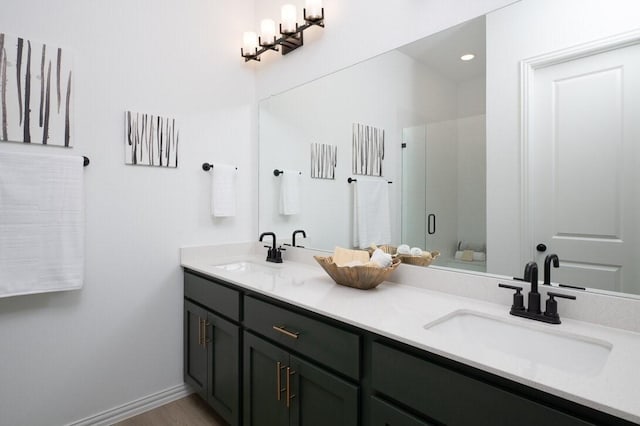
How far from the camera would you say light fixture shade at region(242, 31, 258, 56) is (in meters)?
2.34

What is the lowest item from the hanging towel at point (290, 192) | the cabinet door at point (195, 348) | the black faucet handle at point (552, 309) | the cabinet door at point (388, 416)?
the cabinet door at point (195, 348)

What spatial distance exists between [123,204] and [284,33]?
4.55 feet

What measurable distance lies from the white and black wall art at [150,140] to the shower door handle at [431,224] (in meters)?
1.53

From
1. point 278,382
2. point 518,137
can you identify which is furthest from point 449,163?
point 278,382

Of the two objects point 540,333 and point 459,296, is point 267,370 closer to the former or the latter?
point 459,296

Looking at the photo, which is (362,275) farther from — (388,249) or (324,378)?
(324,378)

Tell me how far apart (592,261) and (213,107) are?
2168 millimetres

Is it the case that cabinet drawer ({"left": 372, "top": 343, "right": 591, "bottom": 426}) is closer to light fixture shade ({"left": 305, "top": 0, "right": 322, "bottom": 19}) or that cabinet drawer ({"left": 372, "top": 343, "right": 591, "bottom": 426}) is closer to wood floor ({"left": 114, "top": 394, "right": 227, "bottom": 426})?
wood floor ({"left": 114, "top": 394, "right": 227, "bottom": 426})

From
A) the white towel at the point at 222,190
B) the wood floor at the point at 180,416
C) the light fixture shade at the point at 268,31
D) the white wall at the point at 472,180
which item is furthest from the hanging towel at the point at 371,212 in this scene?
the wood floor at the point at 180,416

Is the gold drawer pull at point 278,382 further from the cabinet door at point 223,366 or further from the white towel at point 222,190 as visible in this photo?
the white towel at point 222,190

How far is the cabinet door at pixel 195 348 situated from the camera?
1.92m

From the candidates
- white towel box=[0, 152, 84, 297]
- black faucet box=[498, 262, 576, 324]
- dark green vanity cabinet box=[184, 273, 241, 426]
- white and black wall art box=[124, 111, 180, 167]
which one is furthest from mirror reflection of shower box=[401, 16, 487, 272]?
white towel box=[0, 152, 84, 297]

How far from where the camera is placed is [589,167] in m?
1.12

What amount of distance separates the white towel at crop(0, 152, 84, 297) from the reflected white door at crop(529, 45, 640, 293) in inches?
80.7
